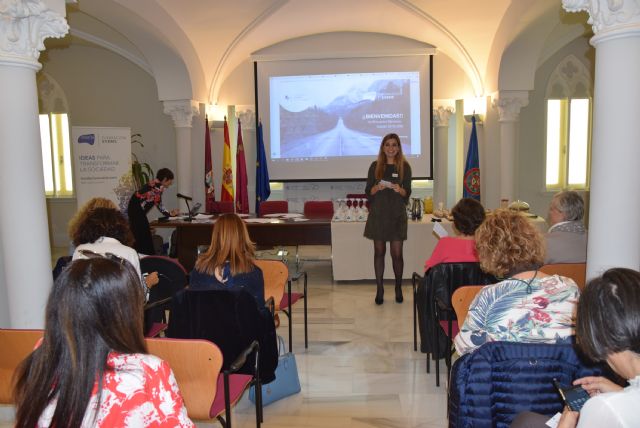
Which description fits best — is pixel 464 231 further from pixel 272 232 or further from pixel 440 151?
pixel 440 151

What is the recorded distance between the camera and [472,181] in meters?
8.80

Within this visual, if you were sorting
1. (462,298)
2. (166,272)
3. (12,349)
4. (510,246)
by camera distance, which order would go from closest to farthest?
(12,349) → (510,246) → (462,298) → (166,272)

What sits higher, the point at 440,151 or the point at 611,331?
the point at 440,151

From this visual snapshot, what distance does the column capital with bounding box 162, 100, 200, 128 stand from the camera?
888 cm

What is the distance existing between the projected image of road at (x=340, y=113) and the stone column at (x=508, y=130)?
153cm

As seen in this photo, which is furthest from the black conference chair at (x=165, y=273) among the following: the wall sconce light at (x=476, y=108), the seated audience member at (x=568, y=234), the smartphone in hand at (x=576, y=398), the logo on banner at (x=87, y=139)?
the wall sconce light at (x=476, y=108)

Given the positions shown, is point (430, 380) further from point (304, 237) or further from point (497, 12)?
point (497, 12)

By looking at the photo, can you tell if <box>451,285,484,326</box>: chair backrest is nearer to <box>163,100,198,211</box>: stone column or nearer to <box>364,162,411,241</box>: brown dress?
<box>364,162,411,241</box>: brown dress

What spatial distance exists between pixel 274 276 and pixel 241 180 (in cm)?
585

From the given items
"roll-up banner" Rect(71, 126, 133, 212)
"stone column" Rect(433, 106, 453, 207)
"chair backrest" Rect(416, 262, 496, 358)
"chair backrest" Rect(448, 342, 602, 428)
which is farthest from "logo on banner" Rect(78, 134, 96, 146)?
"chair backrest" Rect(448, 342, 602, 428)

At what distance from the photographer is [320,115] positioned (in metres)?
9.29

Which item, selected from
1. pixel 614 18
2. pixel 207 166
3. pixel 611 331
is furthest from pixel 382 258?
pixel 207 166

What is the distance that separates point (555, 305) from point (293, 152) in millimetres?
7650

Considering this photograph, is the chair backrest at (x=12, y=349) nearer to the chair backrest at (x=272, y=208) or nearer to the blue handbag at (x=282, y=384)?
the blue handbag at (x=282, y=384)
